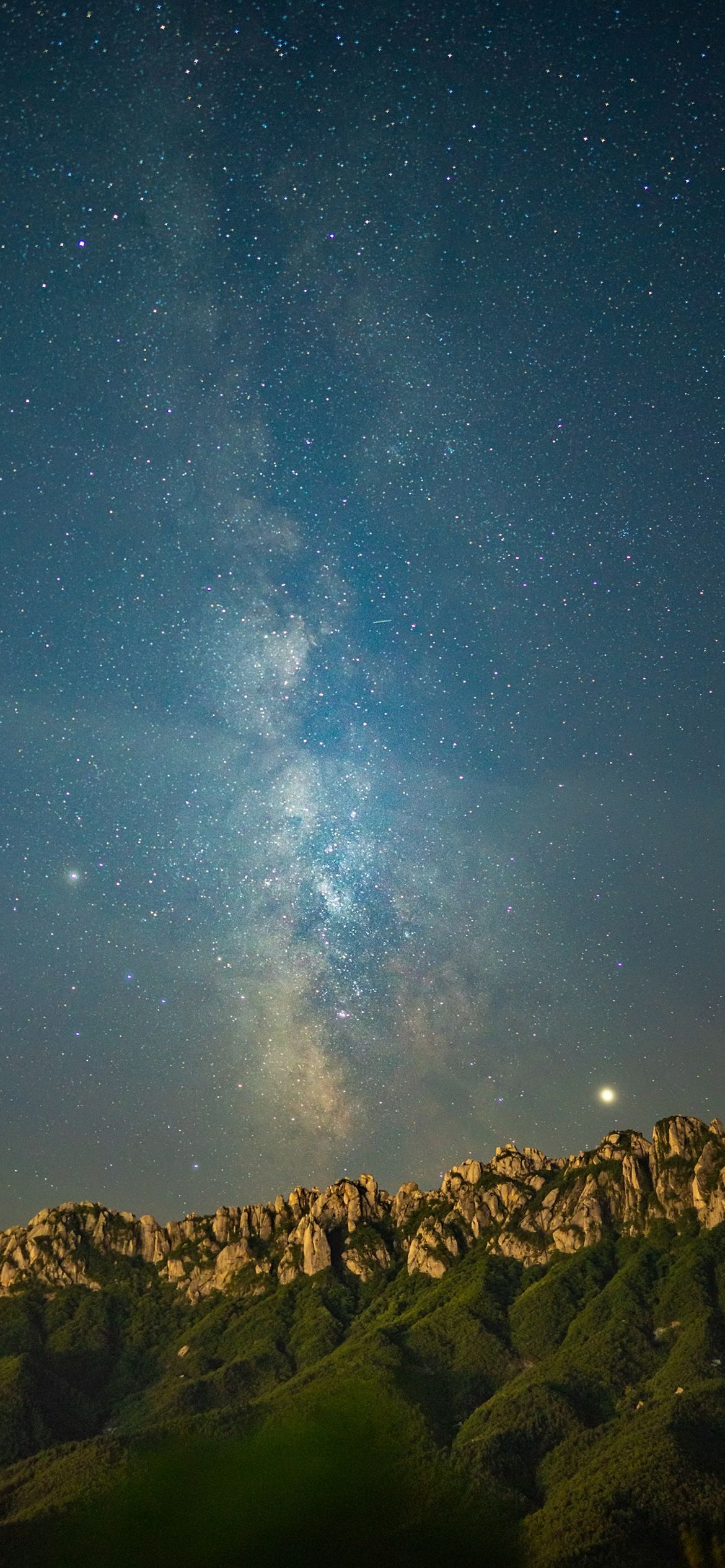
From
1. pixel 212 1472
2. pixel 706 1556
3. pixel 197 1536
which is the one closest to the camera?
pixel 706 1556

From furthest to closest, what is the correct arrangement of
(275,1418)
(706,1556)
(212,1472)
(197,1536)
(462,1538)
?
(275,1418), (212,1472), (197,1536), (462,1538), (706,1556)

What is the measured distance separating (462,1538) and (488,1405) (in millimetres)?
43011

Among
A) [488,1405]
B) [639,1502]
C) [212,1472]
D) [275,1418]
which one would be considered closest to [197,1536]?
[212,1472]

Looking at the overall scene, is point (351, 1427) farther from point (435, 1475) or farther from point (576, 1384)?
point (576, 1384)

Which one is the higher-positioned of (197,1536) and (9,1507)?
(9,1507)

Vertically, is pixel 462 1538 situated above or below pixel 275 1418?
below

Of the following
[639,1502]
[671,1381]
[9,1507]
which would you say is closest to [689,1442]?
[639,1502]

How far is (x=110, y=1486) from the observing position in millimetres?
176375

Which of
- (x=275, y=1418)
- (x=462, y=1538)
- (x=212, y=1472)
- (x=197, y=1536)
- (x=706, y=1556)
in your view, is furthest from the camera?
(x=275, y=1418)

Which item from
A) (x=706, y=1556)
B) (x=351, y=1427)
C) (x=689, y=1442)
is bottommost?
(x=706, y=1556)

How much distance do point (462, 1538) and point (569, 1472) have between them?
21109 mm

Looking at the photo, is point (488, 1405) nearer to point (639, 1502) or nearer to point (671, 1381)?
point (671, 1381)

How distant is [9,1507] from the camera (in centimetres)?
17738

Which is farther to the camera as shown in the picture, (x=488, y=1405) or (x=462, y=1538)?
(x=488, y=1405)
